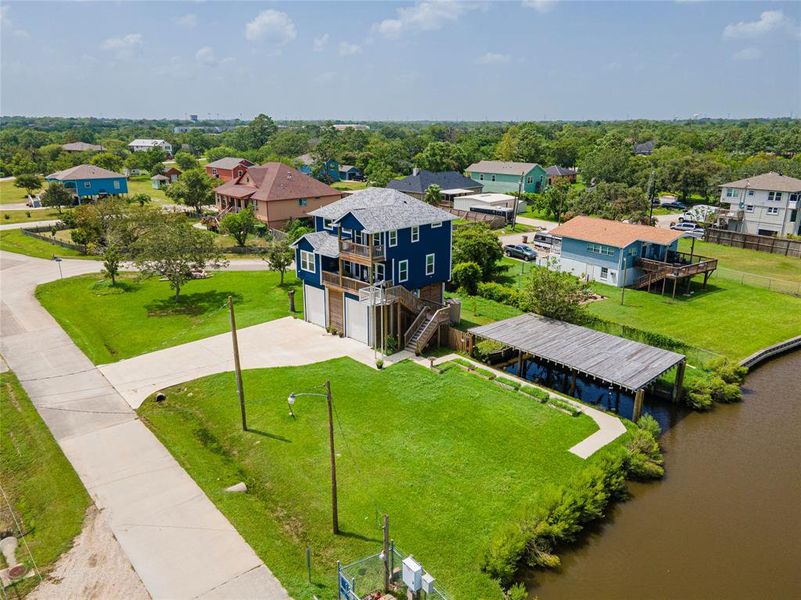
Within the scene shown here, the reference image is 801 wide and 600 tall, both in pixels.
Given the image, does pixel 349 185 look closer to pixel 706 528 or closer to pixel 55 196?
pixel 55 196

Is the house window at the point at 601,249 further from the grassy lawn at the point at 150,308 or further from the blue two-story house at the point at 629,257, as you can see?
the grassy lawn at the point at 150,308

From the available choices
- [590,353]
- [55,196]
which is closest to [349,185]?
[55,196]

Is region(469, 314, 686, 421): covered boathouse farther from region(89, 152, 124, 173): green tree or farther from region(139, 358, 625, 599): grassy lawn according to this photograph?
region(89, 152, 124, 173): green tree

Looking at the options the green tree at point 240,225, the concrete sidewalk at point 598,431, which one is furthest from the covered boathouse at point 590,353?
the green tree at point 240,225

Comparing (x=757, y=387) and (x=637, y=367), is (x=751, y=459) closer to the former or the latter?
(x=637, y=367)

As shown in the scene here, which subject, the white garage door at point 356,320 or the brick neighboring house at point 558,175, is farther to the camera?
the brick neighboring house at point 558,175

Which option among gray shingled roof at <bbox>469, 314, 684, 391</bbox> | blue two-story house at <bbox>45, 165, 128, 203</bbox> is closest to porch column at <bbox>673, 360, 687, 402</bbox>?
gray shingled roof at <bbox>469, 314, 684, 391</bbox>
